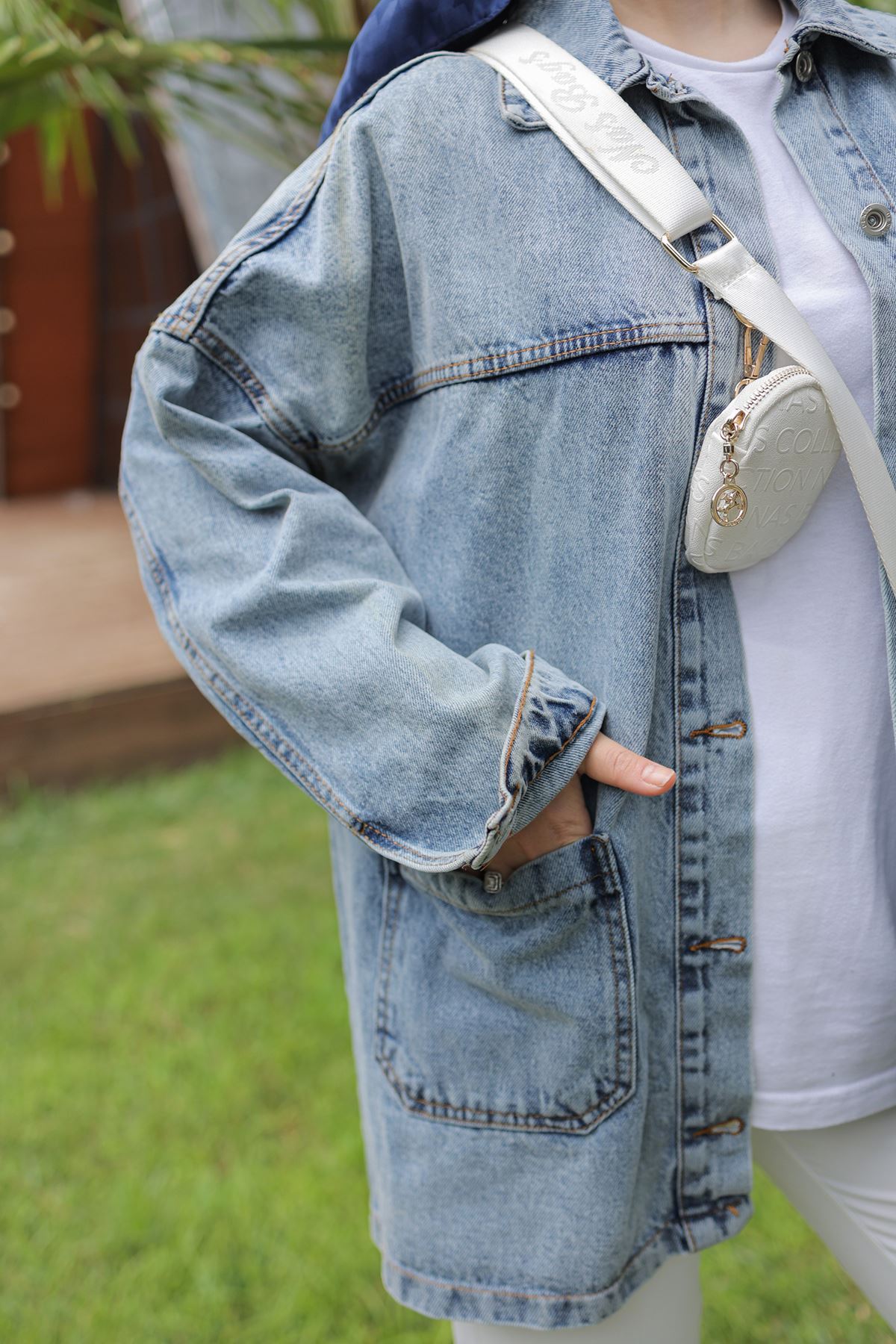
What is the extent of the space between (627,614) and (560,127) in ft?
1.24

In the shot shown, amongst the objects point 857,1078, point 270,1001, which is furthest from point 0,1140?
point 857,1078

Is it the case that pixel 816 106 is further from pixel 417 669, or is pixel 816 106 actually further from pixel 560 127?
pixel 417 669

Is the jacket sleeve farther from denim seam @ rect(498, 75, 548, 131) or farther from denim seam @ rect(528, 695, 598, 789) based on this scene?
denim seam @ rect(498, 75, 548, 131)

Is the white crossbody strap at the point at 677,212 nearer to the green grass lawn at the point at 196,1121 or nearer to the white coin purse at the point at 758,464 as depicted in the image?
the white coin purse at the point at 758,464

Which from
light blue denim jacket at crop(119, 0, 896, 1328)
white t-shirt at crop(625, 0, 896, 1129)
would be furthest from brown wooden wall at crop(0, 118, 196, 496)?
white t-shirt at crop(625, 0, 896, 1129)

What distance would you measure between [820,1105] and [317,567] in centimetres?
61

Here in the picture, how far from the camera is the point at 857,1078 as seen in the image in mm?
1019

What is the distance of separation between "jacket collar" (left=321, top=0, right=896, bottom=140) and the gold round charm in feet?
1.09

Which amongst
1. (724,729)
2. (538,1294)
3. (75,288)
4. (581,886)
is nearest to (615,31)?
(724,729)

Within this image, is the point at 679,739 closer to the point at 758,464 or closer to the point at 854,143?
the point at 758,464

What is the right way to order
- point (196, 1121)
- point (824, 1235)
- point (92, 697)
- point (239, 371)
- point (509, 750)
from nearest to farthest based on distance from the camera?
point (509, 750) → point (239, 371) → point (824, 1235) → point (196, 1121) → point (92, 697)

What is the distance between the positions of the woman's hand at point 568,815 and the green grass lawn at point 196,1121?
1.30 metres

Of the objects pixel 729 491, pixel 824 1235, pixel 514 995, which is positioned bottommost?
pixel 824 1235

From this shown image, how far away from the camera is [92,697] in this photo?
3.91 meters
